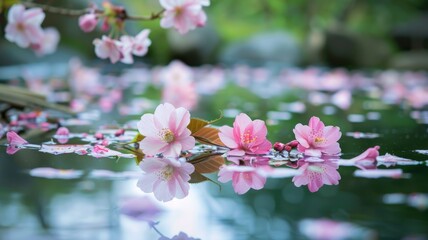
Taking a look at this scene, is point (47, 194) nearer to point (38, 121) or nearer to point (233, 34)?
point (38, 121)

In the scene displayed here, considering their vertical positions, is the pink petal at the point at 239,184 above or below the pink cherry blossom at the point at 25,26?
below

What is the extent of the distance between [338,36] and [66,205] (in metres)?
6.51

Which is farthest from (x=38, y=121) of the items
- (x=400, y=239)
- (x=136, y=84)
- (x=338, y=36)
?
(x=338, y=36)

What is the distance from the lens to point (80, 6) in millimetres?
6898

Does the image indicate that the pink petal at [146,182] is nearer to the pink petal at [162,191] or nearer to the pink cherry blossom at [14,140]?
the pink petal at [162,191]

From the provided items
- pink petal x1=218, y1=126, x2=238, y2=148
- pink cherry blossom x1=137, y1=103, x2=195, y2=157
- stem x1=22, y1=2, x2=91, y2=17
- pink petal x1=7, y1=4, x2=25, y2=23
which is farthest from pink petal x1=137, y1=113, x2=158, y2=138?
pink petal x1=7, y1=4, x2=25, y2=23

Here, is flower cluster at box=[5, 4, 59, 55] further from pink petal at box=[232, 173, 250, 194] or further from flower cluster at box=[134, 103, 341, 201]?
pink petal at box=[232, 173, 250, 194]

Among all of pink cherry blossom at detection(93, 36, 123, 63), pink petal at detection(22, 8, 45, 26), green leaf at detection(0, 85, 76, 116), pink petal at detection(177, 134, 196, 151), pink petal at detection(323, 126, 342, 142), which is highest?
pink petal at detection(22, 8, 45, 26)

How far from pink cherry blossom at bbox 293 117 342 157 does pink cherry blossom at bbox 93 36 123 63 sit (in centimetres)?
51

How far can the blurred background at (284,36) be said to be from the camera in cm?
705

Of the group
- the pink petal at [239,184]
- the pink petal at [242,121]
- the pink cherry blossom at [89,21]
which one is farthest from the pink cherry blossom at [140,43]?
the pink petal at [239,184]

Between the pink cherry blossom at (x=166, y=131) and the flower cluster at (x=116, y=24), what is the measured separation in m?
0.39

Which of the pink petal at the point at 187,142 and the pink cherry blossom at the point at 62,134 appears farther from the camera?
the pink cherry blossom at the point at 62,134

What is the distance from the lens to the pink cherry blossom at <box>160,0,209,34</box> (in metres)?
1.55
